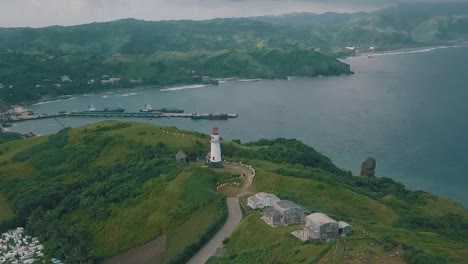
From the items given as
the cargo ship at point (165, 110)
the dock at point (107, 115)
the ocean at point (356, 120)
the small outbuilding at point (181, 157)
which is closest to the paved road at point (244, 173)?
the small outbuilding at point (181, 157)

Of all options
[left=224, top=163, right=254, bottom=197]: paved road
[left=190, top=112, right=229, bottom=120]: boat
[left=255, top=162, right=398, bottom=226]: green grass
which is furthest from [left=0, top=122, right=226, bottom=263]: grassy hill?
[left=190, top=112, right=229, bottom=120]: boat

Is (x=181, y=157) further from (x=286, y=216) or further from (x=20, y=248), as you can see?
(x=286, y=216)

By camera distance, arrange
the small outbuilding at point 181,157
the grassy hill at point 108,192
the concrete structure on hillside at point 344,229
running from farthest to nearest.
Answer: the small outbuilding at point 181,157
the grassy hill at point 108,192
the concrete structure on hillside at point 344,229

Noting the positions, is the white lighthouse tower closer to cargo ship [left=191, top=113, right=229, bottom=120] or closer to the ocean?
the ocean

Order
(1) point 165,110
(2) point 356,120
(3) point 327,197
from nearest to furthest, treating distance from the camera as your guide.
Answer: (3) point 327,197 → (2) point 356,120 → (1) point 165,110

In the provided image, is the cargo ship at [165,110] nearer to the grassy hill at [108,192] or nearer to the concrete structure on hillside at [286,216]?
the grassy hill at [108,192]

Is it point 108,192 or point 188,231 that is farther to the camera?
point 108,192

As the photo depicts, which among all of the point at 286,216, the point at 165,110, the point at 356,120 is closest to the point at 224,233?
the point at 286,216
